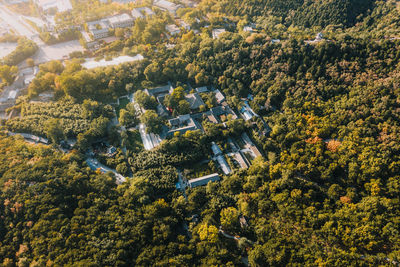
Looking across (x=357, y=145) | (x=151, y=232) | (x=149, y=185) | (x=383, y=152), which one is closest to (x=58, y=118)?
(x=149, y=185)

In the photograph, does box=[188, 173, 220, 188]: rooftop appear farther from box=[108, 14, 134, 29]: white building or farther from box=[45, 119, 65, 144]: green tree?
box=[108, 14, 134, 29]: white building

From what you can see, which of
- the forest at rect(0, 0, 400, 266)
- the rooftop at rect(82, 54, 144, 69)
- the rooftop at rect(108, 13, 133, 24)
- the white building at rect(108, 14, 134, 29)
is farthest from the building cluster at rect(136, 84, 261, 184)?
the rooftop at rect(108, 13, 133, 24)

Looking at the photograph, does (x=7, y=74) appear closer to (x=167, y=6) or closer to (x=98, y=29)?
(x=98, y=29)

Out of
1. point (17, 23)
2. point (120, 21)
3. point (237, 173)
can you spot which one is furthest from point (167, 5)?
point (237, 173)

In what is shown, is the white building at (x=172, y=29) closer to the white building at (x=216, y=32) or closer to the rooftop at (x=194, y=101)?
the white building at (x=216, y=32)

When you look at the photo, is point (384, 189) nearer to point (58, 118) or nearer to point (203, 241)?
point (203, 241)

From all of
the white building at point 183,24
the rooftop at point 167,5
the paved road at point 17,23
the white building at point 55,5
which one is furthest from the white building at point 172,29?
the paved road at point 17,23
